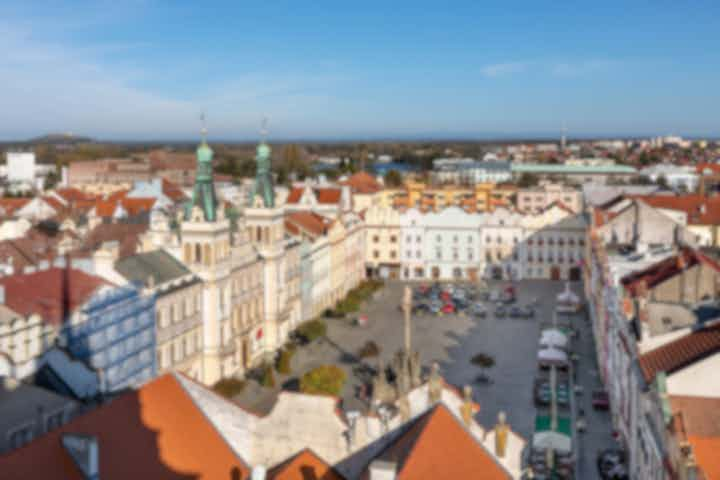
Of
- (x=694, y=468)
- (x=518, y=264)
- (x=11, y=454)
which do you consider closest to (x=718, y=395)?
(x=694, y=468)

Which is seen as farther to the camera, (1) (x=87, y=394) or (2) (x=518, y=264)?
(2) (x=518, y=264)

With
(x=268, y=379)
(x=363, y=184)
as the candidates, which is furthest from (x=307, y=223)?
(x=363, y=184)

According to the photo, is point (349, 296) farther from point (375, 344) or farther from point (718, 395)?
point (718, 395)

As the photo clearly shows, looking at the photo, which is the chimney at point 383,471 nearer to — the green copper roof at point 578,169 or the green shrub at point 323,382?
the green shrub at point 323,382

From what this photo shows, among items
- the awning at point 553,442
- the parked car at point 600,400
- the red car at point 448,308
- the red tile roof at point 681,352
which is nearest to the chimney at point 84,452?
the red tile roof at point 681,352

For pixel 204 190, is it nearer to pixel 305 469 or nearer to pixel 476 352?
pixel 476 352
